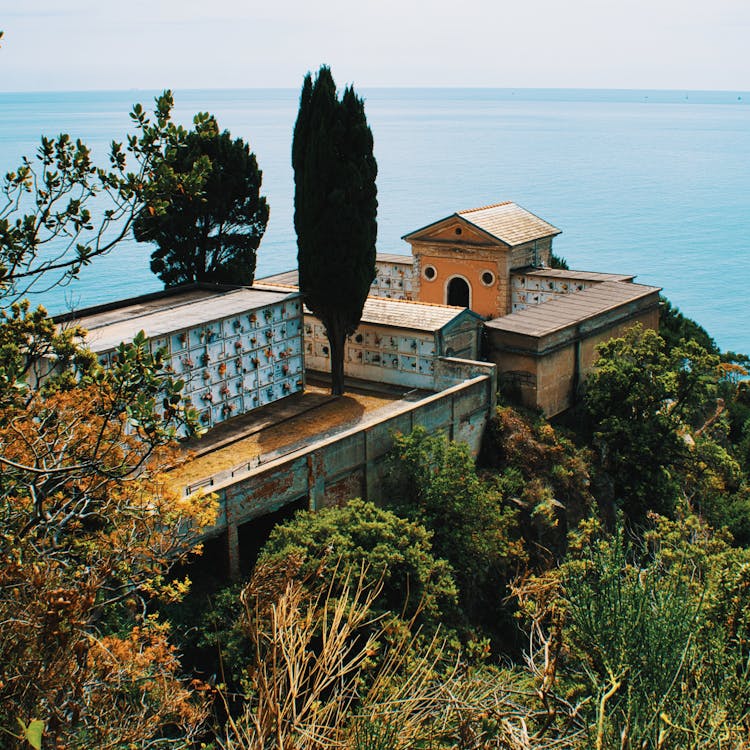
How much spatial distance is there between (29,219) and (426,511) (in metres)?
13.3

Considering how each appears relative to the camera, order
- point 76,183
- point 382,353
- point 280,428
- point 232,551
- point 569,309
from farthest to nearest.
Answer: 1. point 569,309
2. point 382,353
3. point 280,428
4. point 232,551
5. point 76,183

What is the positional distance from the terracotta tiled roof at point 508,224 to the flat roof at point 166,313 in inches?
397

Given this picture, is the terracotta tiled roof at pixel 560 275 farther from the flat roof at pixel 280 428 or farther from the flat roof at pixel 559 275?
the flat roof at pixel 280 428

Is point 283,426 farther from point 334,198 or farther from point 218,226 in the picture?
point 218,226

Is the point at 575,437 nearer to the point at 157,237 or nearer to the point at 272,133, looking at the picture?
the point at 157,237

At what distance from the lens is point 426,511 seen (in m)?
21.3

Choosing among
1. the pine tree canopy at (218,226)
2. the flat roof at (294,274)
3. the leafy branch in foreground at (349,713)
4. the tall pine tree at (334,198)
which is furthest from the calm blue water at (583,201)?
the leafy branch in foreground at (349,713)

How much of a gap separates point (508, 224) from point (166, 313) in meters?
15.3

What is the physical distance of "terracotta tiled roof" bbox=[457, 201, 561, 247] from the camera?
33344 millimetres

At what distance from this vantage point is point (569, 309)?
29.8 metres

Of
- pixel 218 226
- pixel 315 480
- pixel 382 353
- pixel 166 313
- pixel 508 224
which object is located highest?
pixel 218 226

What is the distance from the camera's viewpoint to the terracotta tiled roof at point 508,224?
3334cm

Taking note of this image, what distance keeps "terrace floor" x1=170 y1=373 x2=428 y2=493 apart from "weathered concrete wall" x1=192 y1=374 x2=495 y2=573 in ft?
2.30

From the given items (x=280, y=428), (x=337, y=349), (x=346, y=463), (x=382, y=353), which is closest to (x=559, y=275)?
(x=382, y=353)
